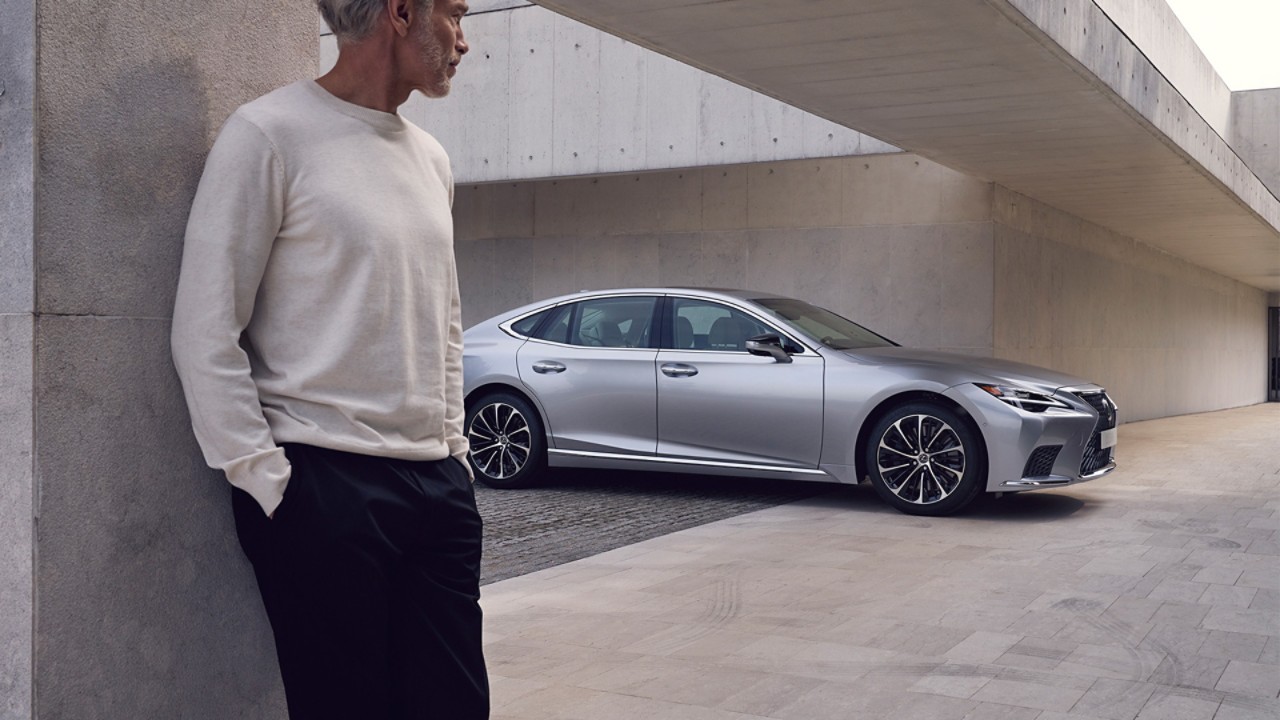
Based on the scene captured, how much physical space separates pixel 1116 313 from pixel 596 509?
1270cm

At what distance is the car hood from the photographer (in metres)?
8.55

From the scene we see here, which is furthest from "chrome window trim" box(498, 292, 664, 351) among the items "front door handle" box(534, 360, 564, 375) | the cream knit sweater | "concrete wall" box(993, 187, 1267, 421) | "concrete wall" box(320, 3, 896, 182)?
the cream knit sweater

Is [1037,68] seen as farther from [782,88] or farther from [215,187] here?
[215,187]

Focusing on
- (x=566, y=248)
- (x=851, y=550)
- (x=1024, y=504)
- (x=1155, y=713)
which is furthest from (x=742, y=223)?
(x=1155, y=713)

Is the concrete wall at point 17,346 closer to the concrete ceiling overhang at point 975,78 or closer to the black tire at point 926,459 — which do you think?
the concrete ceiling overhang at point 975,78

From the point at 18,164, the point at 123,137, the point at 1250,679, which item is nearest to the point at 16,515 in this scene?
the point at 18,164

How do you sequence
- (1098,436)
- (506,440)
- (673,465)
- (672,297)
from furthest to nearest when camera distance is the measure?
(506,440) < (672,297) < (673,465) < (1098,436)

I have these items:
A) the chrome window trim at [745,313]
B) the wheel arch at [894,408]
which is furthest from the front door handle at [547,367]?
the wheel arch at [894,408]

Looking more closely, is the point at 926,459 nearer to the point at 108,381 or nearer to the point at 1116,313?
the point at 108,381

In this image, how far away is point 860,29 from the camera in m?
7.81

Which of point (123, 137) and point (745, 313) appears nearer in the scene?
point (123, 137)

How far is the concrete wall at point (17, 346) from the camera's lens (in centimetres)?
214

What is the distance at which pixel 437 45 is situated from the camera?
251 cm

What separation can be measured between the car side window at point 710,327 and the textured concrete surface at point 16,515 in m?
7.39
